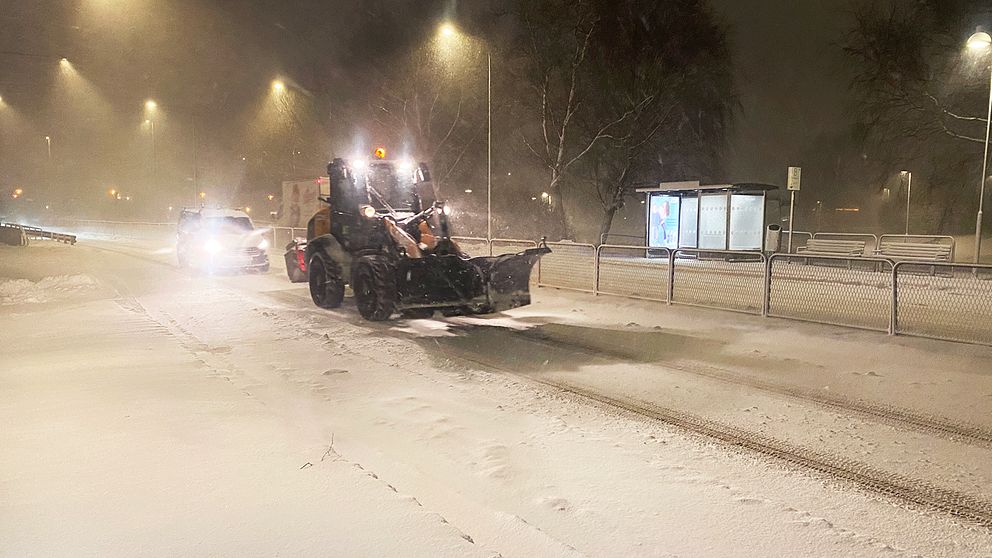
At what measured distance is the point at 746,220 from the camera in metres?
23.4

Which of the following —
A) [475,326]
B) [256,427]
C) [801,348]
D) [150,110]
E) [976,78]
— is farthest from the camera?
[150,110]

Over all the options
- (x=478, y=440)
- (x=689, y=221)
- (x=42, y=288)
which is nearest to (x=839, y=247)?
(x=689, y=221)

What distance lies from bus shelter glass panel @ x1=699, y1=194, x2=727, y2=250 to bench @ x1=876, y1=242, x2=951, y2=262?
4.90 metres

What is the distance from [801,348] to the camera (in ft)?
31.1

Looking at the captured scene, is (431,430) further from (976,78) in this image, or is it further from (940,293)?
(976,78)

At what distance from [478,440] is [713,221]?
20.2 metres

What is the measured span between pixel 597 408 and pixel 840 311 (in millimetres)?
7532

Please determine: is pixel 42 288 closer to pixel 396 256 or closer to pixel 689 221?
pixel 396 256

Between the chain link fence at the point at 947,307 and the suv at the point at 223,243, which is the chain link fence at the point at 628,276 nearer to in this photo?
the chain link fence at the point at 947,307

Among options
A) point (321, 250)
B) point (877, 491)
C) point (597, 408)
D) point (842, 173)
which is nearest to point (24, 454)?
point (597, 408)

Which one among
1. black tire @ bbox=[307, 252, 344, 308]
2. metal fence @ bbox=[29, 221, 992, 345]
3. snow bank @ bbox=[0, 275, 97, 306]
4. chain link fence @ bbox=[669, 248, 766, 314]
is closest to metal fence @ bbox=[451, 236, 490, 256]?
metal fence @ bbox=[29, 221, 992, 345]

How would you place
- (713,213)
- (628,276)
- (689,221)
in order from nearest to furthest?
(628,276) → (713,213) → (689,221)

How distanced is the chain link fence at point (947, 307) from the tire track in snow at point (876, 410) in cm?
354

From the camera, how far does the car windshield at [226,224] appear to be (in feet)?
64.6
